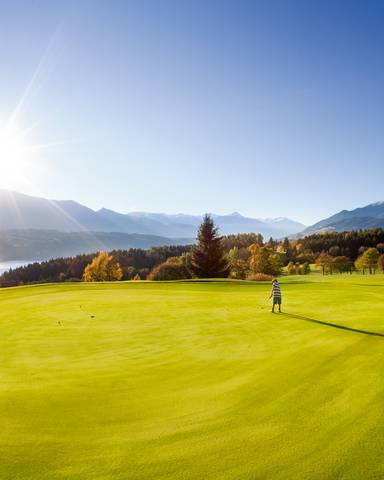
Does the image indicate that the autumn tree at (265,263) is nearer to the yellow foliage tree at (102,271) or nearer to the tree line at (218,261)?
the tree line at (218,261)

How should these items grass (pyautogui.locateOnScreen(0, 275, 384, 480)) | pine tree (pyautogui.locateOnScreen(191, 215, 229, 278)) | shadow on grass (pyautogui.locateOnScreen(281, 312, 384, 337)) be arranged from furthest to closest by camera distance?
1. pine tree (pyautogui.locateOnScreen(191, 215, 229, 278))
2. shadow on grass (pyautogui.locateOnScreen(281, 312, 384, 337))
3. grass (pyautogui.locateOnScreen(0, 275, 384, 480))

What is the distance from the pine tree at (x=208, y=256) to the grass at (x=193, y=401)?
1893 inches

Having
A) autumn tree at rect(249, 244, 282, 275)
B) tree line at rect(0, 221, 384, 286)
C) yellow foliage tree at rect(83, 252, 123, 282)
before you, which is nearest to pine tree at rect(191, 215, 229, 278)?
tree line at rect(0, 221, 384, 286)

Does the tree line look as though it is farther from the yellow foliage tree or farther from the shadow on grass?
the shadow on grass

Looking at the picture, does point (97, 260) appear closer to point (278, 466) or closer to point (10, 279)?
point (10, 279)

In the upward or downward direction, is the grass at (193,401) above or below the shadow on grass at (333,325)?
below

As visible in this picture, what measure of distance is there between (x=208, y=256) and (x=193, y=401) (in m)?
55.1

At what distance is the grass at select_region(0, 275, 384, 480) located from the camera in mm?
4766

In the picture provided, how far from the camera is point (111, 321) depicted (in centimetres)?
1424

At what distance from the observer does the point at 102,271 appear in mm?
96688

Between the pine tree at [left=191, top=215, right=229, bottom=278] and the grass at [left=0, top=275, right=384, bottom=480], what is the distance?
1893 inches

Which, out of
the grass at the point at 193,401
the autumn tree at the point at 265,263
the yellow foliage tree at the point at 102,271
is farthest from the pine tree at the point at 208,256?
the grass at the point at 193,401

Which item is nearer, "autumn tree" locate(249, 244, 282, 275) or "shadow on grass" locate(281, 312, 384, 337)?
"shadow on grass" locate(281, 312, 384, 337)

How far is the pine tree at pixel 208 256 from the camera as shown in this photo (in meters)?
61.4
